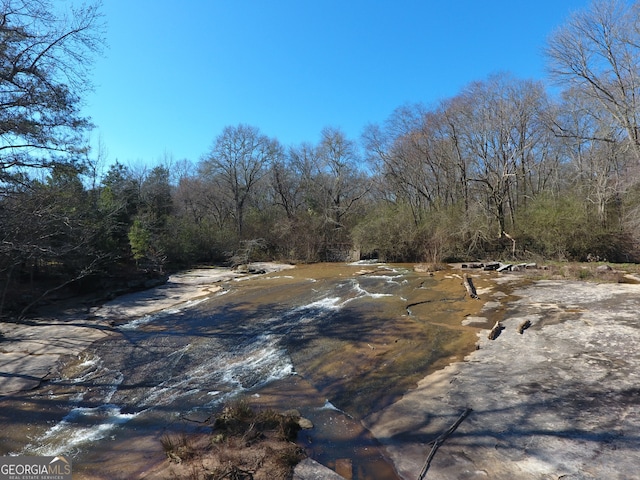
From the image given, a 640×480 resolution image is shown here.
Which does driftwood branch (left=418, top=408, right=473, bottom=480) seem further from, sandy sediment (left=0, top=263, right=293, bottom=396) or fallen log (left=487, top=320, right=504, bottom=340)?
sandy sediment (left=0, top=263, right=293, bottom=396)

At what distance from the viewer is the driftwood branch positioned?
10.3ft

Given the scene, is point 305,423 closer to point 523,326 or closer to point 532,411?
point 532,411

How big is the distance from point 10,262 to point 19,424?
20.7 ft

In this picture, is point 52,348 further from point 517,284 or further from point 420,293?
point 517,284

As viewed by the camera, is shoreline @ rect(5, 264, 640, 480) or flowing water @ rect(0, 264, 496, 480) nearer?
shoreline @ rect(5, 264, 640, 480)

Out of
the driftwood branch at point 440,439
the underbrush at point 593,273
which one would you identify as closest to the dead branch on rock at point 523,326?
the driftwood branch at point 440,439

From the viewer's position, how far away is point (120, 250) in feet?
54.6

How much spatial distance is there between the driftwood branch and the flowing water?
12.4 inches

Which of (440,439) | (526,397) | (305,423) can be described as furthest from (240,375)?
(526,397)

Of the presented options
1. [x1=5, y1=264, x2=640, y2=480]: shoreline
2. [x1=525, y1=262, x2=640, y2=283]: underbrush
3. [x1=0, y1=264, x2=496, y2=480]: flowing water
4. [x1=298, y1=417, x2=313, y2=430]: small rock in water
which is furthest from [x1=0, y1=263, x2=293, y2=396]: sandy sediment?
[x1=525, y1=262, x2=640, y2=283]: underbrush

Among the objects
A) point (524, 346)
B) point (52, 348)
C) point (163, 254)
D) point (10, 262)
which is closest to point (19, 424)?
point (52, 348)

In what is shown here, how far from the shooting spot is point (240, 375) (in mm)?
5824

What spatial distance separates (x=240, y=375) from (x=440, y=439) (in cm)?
355

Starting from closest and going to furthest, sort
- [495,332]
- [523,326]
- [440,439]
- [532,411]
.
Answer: [440,439] < [532,411] < [495,332] < [523,326]
